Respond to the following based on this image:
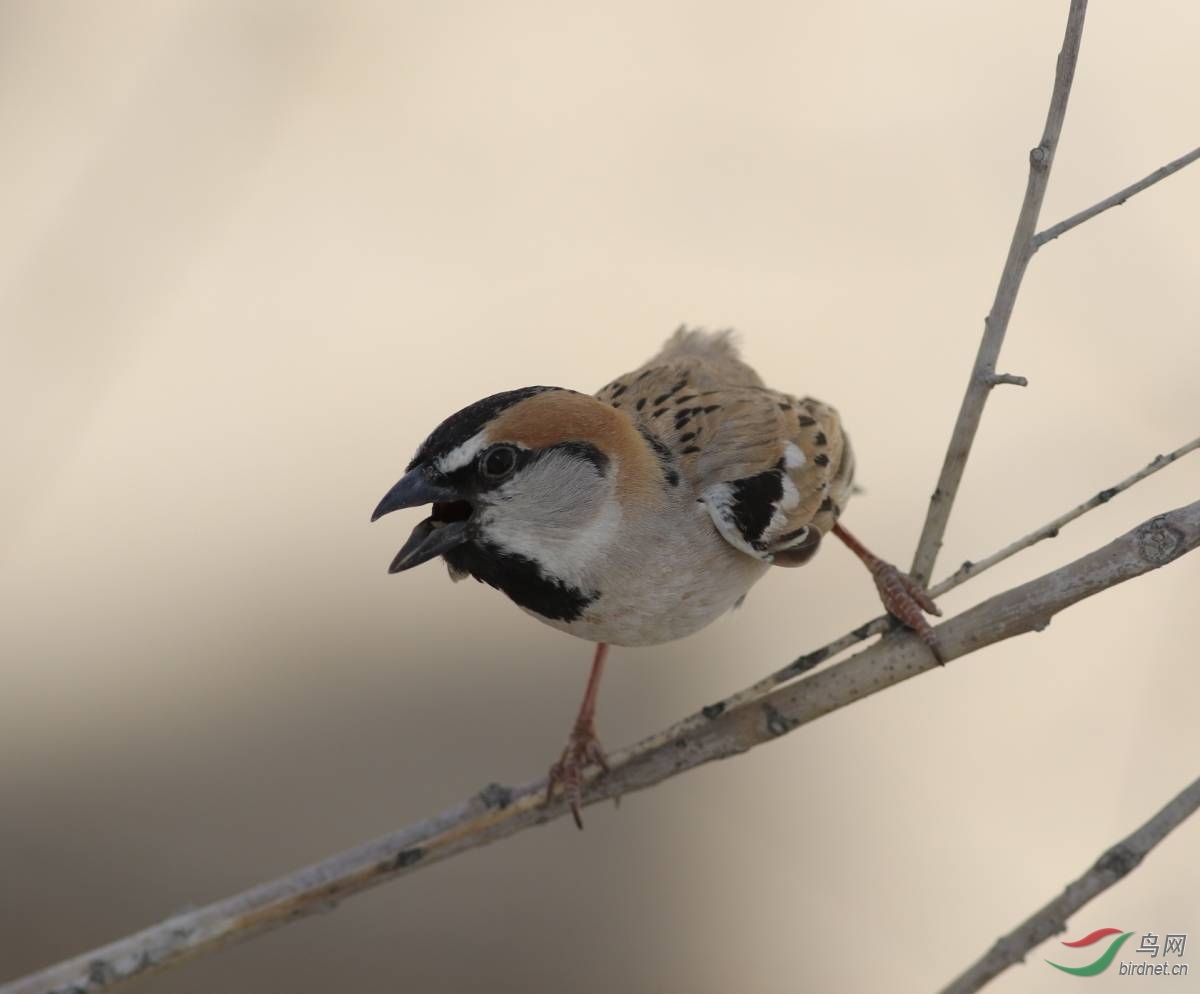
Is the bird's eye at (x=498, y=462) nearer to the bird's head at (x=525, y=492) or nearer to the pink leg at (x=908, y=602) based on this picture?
the bird's head at (x=525, y=492)

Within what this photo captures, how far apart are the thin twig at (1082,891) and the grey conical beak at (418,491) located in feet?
5.40

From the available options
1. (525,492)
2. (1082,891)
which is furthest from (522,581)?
(1082,891)

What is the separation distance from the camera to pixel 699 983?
608cm

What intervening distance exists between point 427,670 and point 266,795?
3.03ft

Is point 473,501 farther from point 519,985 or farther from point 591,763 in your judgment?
point 519,985

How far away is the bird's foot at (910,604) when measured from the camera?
3857 mm

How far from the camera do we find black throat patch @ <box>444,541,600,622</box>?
3.88 metres

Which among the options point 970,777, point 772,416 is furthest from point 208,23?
point 970,777

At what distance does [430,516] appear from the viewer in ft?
12.6

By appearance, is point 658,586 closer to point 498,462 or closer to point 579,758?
point 498,462

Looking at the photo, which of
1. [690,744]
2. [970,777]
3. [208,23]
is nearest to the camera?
[690,744]

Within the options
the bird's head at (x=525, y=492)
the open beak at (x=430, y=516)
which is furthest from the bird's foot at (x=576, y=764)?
the open beak at (x=430, y=516)

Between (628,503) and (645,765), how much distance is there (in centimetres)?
74

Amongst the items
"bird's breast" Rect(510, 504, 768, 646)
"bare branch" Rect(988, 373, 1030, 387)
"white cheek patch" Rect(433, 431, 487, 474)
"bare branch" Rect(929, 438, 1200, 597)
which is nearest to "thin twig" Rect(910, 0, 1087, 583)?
"bare branch" Rect(988, 373, 1030, 387)
